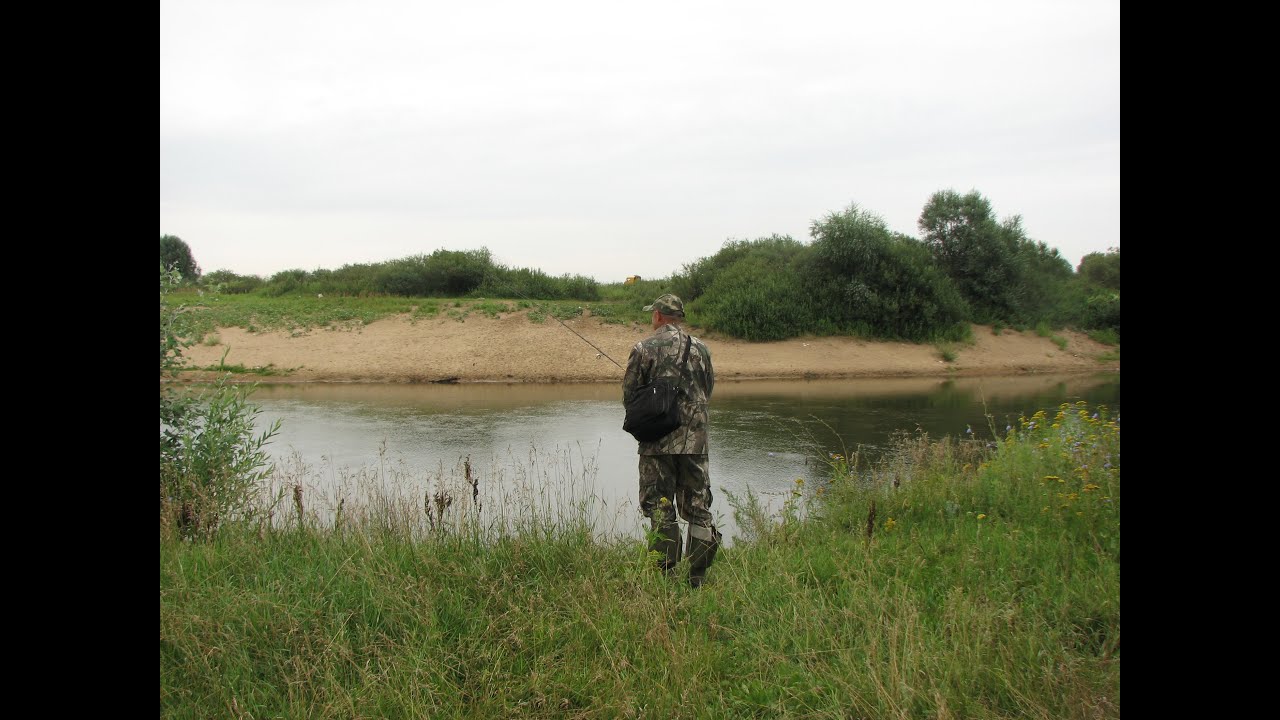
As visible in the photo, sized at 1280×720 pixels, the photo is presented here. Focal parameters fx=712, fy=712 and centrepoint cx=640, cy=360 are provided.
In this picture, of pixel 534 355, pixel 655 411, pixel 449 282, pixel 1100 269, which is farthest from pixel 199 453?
pixel 1100 269

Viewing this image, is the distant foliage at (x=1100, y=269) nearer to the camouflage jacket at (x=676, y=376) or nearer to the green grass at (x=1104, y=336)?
the green grass at (x=1104, y=336)

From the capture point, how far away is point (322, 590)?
4.09 m

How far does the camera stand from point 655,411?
5121 mm

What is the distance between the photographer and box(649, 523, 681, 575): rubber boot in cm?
511

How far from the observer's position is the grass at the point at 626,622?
10.1 ft

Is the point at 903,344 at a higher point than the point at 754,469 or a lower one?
higher

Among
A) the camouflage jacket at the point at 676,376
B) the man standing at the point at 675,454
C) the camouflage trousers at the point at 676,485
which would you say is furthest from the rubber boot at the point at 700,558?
the camouflage jacket at the point at 676,376

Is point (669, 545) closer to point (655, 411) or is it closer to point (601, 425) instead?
point (655, 411)

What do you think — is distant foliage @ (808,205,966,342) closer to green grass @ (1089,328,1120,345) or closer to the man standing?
green grass @ (1089,328,1120,345)

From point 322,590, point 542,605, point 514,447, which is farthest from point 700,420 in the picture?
point 514,447

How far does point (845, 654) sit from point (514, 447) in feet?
27.5

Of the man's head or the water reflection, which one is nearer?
the man's head

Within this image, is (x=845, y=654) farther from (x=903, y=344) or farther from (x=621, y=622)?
(x=903, y=344)

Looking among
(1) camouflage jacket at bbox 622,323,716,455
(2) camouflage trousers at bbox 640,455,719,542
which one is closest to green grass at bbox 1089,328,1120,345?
(1) camouflage jacket at bbox 622,323,716,455
